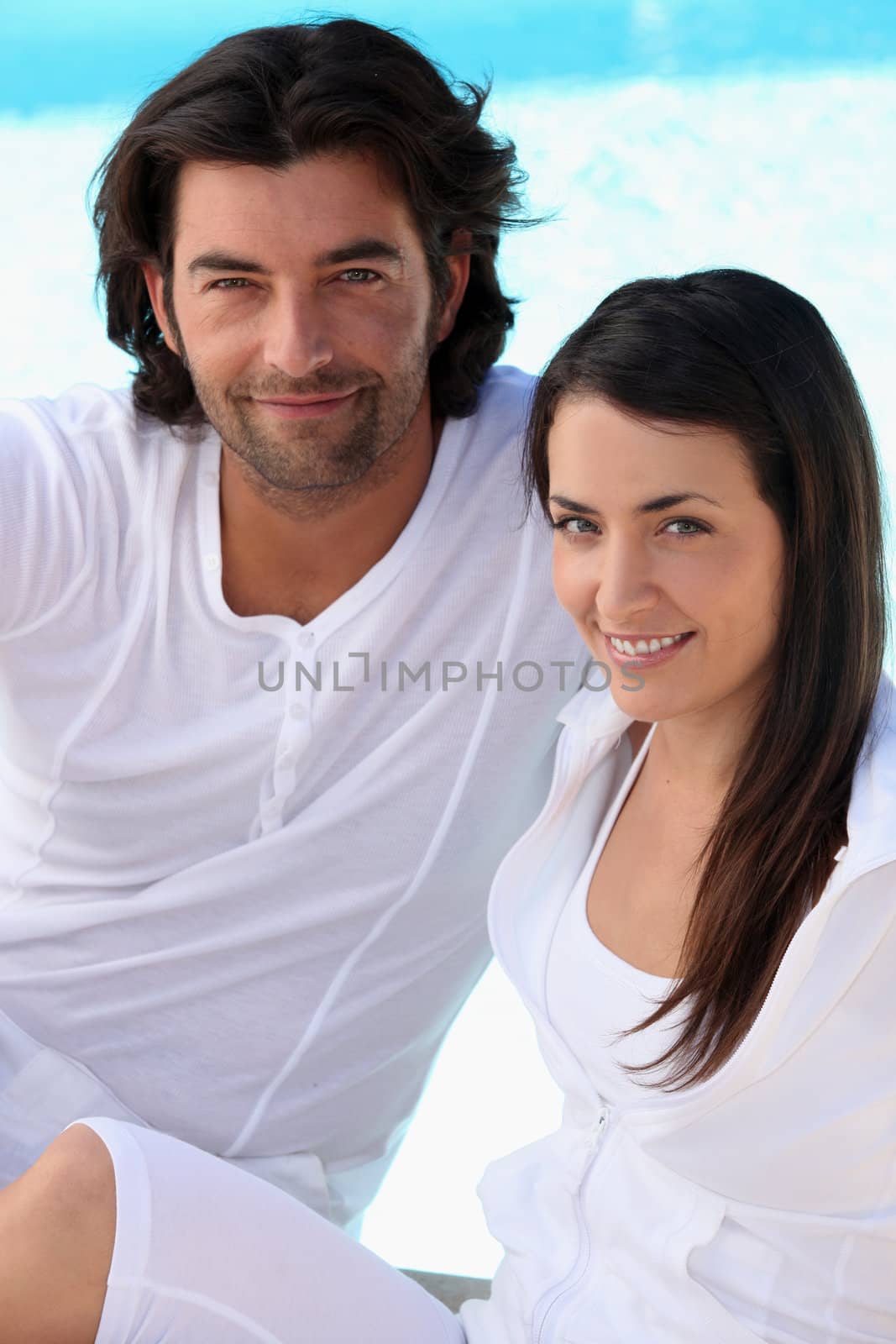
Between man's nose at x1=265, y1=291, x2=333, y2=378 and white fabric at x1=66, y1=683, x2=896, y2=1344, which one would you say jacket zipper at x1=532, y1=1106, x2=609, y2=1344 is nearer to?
white fabric at x1=66, y1=683, x2=896, y2=1344

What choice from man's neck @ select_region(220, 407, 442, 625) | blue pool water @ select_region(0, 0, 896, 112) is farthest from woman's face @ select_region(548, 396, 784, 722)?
blue pool water @ select_region(0, 0, 896, 112)

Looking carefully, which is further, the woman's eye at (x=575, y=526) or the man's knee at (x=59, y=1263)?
the woman's eye at (x=575, y=526)

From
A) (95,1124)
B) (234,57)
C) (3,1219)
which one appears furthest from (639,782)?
(234,57)

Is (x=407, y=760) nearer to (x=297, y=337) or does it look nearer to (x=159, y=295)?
(x=297, y=337)

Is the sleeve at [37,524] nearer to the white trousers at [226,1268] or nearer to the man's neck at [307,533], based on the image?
the man's neck at [307,533]

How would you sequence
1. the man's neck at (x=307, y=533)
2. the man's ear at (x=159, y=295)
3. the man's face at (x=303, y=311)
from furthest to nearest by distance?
1. the man's ear at (x=159, y=295)
2. the man's neck at (x=307, y=533)
3. the man's face at (x=303, y=311)

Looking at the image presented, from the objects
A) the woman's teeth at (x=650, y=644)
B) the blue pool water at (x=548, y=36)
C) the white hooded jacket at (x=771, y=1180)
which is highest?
the blue pool water at (x=548, y=36)

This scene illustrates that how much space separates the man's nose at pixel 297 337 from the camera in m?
1.88

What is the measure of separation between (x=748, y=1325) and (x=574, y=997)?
0.35 metres

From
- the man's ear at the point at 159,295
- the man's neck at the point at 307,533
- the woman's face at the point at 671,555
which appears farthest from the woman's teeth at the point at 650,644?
the man's ear at the point at 159,295

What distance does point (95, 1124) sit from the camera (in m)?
1.45

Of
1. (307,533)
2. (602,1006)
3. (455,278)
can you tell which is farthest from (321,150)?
(602,1006)

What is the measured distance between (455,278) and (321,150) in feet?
1.18

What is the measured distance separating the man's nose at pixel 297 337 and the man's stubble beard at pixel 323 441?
46 millimetres
